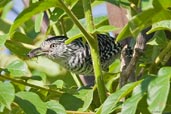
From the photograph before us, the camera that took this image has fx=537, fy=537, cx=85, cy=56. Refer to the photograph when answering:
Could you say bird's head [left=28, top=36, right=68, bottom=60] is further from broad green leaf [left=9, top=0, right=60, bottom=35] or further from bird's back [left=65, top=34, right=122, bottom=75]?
broad green leaf [left=9, top=0, right=60, bottom=35]

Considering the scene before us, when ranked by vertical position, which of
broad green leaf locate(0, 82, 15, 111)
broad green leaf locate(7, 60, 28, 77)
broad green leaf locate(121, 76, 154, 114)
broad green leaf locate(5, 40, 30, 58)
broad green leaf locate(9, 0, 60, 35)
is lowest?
broad green leaf locate(121, 76, 154, 114)

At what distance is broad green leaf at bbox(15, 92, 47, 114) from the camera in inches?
45.9

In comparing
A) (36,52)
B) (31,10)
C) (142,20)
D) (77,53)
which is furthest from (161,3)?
(77,53)

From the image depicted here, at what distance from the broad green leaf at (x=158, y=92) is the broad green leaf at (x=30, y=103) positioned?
32 cm

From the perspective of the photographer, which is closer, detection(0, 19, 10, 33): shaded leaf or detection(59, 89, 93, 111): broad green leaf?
detection(59, 89, 93, 111): broad green leaf

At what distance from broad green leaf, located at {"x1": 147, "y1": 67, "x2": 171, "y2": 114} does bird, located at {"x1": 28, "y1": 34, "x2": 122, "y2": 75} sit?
0.88 m

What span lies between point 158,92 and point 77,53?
1389 millimetres

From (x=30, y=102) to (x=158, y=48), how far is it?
0.38m

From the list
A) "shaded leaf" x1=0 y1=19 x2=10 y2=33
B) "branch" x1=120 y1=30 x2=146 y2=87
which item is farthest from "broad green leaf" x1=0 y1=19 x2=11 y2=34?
"branch" x1=120 y1=30 x2=146 y2=87

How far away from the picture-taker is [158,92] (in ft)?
2.97

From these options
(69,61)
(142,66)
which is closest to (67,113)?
(142,66)

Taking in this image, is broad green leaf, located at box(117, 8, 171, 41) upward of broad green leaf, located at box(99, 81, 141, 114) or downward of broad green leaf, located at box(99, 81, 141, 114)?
upward

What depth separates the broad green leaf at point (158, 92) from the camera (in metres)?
0.87

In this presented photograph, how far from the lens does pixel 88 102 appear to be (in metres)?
1.31
